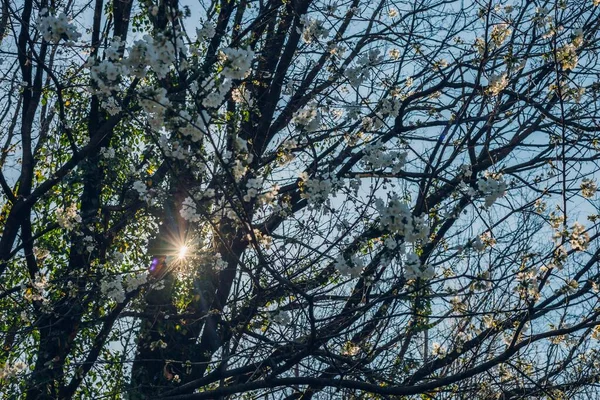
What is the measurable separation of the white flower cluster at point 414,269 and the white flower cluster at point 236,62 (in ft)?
4.48

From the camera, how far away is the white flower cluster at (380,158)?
170 inches

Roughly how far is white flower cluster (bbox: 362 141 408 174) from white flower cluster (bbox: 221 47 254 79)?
47.1 inches

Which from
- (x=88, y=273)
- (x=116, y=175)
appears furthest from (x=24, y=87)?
(x=88, y=273)

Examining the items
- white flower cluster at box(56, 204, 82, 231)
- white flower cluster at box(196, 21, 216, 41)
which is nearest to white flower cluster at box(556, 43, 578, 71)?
white flower cluster at box(196, 21, 216, 41)

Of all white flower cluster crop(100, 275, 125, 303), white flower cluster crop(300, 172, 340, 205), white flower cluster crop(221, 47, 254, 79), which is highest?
white flower cluster crop(100, 275, 125, 303)

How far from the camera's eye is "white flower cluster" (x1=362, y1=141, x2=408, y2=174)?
4.32 m

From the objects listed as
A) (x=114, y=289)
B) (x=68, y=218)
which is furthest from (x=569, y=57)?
(x=68, y=218)

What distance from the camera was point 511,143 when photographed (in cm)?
673

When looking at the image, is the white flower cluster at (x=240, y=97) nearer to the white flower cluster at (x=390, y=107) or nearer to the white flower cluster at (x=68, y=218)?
the white flower cluster at (x=390, y=107)

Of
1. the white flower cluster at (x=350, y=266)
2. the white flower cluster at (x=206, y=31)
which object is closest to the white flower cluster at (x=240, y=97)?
the white flower cluster at (x=206, y=31)

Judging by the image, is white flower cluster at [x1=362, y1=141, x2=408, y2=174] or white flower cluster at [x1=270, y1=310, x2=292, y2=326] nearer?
white flower cluster at [x1=362, y1=141, x2=408, y2=174]

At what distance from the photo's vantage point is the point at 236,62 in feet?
11.5

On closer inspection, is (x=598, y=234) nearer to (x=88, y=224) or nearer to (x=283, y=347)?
(x=283, y=347)

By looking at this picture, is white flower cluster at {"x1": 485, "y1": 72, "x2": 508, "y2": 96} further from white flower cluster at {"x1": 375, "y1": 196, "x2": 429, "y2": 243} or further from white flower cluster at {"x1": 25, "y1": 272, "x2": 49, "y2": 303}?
white flower cluster at {"x1": 25, "y1": 272, "x2": 49, "y2": 303}
